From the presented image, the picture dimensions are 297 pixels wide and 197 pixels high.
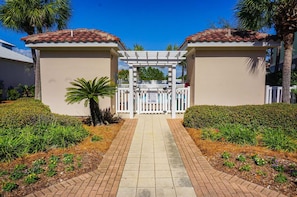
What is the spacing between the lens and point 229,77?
1079cm

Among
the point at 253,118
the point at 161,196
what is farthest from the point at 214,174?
the point at 253,118

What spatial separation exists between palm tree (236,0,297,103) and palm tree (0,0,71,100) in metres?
10.8

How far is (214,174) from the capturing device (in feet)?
15.0

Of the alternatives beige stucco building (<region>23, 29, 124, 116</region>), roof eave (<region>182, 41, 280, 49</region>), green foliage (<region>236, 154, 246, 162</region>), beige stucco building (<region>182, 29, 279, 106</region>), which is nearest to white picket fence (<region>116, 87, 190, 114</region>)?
beige stucco building (<region>182, 29, 279, 106</region>)

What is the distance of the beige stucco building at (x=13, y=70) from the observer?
64.7 feet

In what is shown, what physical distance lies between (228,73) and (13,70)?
814 inches

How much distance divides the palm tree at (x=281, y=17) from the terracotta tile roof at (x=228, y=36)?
577 millimetres

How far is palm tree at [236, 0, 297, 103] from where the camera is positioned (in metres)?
8.88

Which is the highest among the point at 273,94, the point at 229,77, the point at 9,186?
the point at 229,77

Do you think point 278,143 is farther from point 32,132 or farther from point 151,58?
point 151,58

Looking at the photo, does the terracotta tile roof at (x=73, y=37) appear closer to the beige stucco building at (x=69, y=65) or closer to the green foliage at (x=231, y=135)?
the beige stucco building at (x=69, y=65)

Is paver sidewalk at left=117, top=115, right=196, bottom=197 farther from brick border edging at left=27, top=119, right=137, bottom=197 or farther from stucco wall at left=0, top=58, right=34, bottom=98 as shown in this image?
stucco wall at left=0, top=58, right=34, bottom=98

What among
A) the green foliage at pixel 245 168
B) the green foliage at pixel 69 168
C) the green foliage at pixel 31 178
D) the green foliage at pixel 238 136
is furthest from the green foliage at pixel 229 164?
the green foliage at pixel 31 178

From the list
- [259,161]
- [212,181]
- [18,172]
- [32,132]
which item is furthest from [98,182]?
[259,161]
